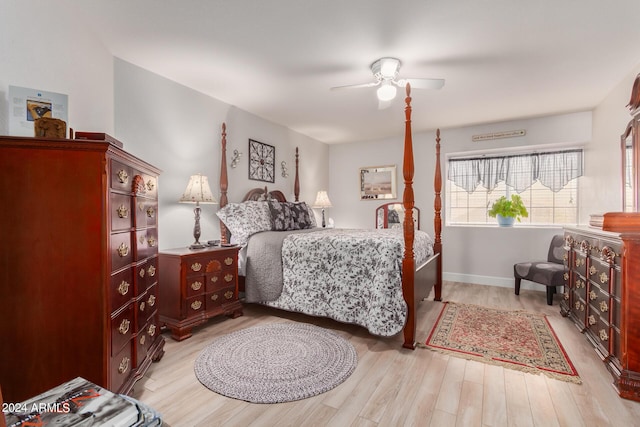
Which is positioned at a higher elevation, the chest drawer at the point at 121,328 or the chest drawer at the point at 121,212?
the chest drawer at the point at 121,212

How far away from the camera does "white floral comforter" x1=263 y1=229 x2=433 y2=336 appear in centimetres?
243

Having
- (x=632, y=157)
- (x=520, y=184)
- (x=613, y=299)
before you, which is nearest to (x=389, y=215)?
(x=520, y=184)

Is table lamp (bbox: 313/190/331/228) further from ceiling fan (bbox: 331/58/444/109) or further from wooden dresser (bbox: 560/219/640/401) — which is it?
wooden dresser (bbox: 560/219/640/401)

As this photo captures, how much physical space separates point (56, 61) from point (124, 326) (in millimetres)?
1692

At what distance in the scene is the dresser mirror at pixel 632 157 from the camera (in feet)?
7.59

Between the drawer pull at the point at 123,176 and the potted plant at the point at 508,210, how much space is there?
4.47 meters

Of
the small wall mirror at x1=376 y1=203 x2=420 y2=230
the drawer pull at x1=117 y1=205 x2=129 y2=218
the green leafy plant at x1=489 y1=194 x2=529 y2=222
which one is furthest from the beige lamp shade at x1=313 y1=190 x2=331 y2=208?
the drawer pull at x1=117 y1=205 x2=129 y2=218

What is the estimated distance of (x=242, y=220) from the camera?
11.0 ft

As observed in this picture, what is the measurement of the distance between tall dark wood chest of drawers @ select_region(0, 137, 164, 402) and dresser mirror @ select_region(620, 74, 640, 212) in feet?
11.4

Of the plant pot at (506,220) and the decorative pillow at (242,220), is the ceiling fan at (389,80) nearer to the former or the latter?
the decorative pillow at (242,220)

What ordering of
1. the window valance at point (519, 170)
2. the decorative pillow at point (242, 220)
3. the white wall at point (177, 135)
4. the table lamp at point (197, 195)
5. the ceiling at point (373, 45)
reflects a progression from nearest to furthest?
the ceiling at point (373, 45) < the white wall at point (177, 135) < the table lamp at point (197, 195) < the decorative pillow at point (242, 220) < the window valance at point (519, 170)

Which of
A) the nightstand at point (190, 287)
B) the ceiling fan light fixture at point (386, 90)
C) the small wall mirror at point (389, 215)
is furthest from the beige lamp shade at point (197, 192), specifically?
the small wall mirror at point (389, 215)

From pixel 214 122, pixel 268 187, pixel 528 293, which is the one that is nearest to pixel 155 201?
pixel 214 122

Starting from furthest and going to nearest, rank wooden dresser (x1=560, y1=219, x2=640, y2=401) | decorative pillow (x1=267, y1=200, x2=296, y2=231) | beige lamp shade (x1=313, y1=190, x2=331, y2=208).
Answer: beige lamp shade (x1=313, y1=190, x2=331, y2=208) < decorative pillow (x1=267, y1=200, x2=296, y2=231) < wooden dresser (x1=560, y1=219, x2=640, y2=401)
